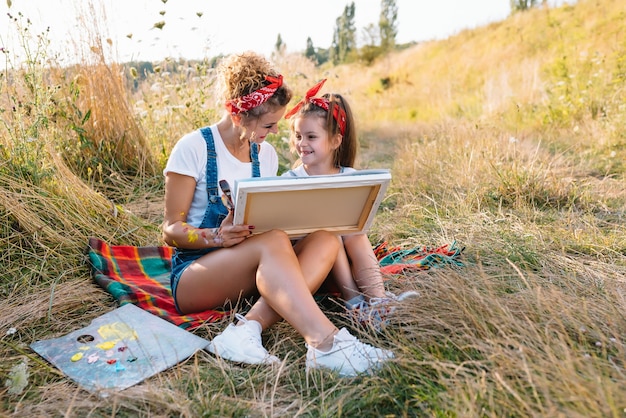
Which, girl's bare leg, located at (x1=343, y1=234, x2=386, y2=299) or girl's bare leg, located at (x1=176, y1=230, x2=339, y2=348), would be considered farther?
girl's bare leg, located at (x1=343, y1=234, x2=386, y2=299)

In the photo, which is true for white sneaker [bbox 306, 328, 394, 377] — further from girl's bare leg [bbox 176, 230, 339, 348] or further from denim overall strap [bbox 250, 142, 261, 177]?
denim overall strap [bbox 250, 142, 261, 177]

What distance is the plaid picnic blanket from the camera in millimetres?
2402

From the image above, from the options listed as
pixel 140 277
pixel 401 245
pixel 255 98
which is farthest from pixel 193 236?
pixel 401 245

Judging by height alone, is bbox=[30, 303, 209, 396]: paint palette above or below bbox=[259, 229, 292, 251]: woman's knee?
below

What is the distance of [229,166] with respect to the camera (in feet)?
7.91

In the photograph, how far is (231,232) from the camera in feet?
6.98

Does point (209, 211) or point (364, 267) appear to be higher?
point (209, 211)

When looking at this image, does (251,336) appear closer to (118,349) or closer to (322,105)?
(118,349)

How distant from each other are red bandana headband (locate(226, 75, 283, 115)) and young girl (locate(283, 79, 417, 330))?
1.14ft

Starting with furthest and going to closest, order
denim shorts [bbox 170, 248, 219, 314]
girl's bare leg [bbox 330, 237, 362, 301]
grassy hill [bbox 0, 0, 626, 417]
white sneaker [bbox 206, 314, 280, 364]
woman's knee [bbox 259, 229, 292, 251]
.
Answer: girl's bare leg [bbox 330, 237, 362, 301] → denim shorts [bbox 170, 248, 219, 314] → woman's knee [bbox 259, 229, 292, 251] → white sneaker [bbox 206, 314, 280, 364] → grassy hill [bbox 0, 0, 626, 417]

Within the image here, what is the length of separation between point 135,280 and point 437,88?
14067 millimetres

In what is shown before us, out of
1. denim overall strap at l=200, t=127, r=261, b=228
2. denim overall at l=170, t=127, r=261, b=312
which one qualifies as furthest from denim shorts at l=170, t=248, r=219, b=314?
denim overall strap at l=200, t=127, r=261, b=228

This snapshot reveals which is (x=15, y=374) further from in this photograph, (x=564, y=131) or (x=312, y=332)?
(x=564, y=131)

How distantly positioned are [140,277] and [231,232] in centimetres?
87
